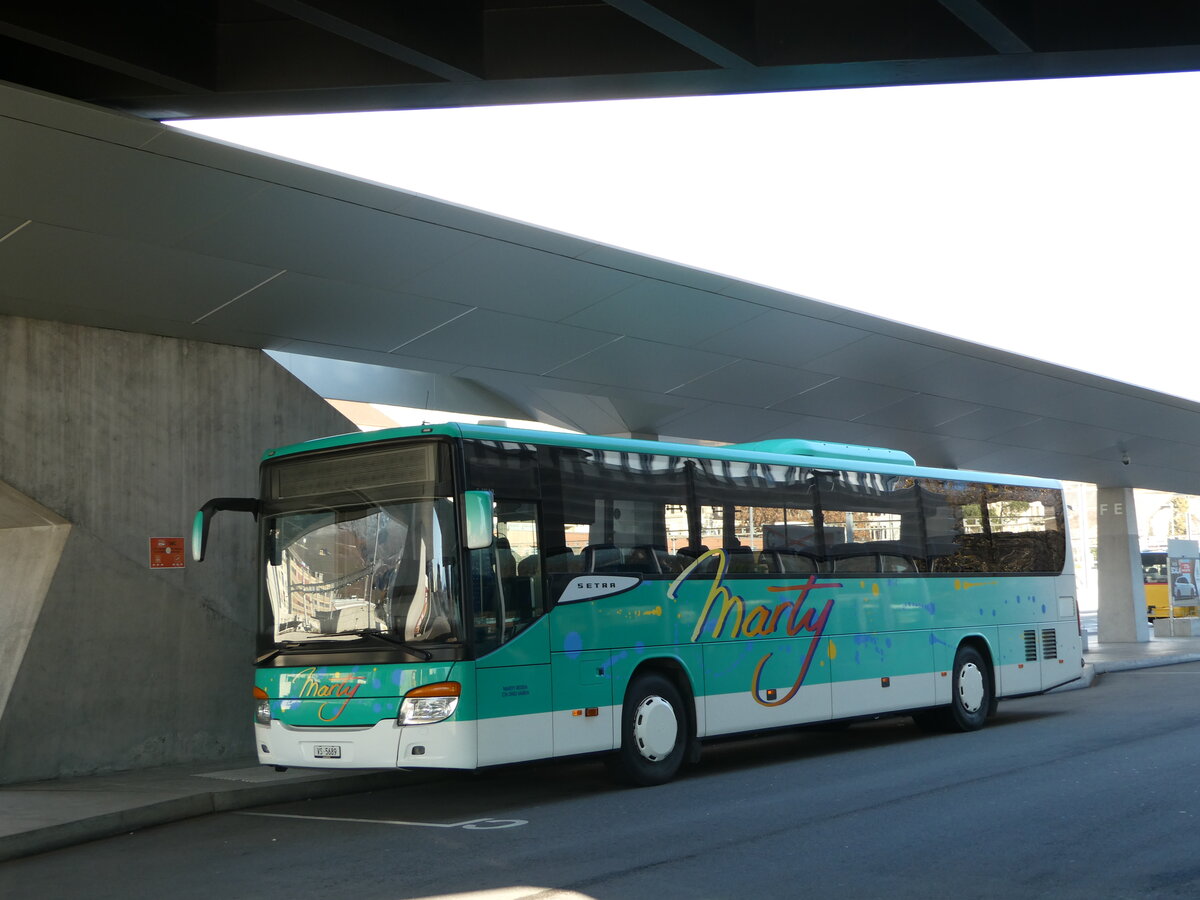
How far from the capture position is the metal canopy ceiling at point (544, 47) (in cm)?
739

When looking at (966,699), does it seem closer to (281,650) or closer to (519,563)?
(519,563)

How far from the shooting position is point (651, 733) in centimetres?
1201

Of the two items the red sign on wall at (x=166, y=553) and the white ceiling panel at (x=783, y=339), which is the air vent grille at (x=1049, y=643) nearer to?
the white ceiling panel at (x=783, y=339)

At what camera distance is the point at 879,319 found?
17672 mm

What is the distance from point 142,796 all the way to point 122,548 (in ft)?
9.65

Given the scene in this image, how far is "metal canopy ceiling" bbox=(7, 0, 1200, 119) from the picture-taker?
24.3 ft

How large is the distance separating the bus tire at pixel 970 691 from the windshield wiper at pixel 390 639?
8.28m

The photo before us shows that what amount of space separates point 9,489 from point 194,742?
324 centimetres

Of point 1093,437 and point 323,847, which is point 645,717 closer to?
point 323,847

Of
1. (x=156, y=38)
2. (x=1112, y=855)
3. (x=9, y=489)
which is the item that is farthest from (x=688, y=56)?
(x=9, y=489)

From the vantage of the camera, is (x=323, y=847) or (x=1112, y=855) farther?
(x=323, y=847)

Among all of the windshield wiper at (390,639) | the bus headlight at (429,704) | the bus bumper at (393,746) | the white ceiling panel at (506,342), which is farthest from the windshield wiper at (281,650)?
the white ceiling panel at (506,342)

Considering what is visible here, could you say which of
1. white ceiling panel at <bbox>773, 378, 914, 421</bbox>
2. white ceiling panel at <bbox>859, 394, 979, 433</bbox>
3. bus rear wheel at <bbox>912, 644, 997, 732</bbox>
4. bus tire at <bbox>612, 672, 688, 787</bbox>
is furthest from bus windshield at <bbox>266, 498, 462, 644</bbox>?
white ceiling panel at <bbox>859, 394, 979, 433</bbox>

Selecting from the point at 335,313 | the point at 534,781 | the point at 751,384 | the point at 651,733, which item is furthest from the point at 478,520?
the point at 751,384
